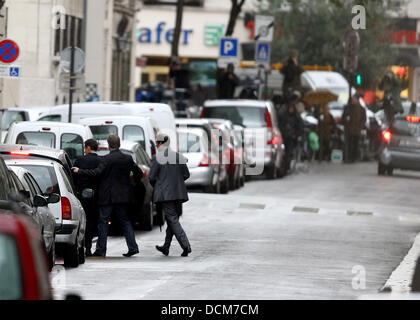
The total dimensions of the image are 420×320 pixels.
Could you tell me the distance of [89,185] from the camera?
20250 millimetres

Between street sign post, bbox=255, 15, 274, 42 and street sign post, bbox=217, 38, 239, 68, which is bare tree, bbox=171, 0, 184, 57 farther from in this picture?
street sign post, bbox=255, 15, 274, 42

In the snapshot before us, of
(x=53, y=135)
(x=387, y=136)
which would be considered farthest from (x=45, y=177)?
(x=387, y=136)

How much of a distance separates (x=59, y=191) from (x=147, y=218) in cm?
624

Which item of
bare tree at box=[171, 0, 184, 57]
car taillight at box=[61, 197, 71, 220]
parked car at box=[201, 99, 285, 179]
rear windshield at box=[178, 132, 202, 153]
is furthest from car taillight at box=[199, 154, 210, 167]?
bare tree at box=[171, 0, 184, 57]

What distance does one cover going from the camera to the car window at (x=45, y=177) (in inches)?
695

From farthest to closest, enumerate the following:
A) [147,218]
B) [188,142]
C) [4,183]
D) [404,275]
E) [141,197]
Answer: [188,142] → [147,218] → [141,197] → [404,275] → [4,183]

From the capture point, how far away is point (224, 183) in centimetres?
3344

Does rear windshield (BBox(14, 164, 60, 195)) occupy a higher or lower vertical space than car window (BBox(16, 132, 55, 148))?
higher

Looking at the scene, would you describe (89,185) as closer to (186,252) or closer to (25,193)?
(186,252)

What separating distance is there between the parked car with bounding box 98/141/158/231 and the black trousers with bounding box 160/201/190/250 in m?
2.94

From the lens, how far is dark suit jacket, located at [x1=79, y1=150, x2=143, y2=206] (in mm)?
19562
